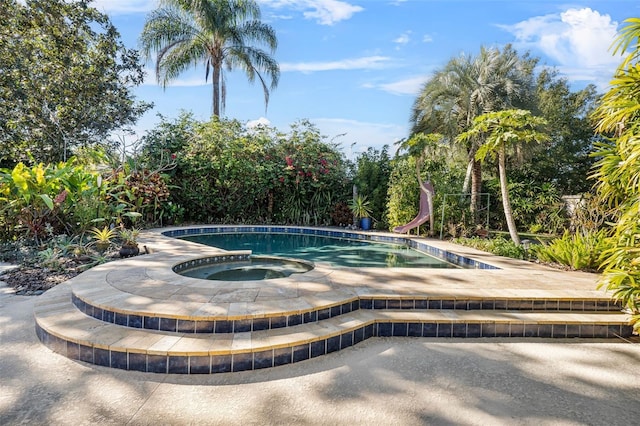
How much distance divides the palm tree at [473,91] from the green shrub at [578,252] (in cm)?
578

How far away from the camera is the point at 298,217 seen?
1238 centimetres

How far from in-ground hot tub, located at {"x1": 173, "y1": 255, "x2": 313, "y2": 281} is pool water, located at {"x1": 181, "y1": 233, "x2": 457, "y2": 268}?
29.5 inches

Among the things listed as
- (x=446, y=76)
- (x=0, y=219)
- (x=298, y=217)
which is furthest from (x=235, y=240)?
(x=446, y=76)

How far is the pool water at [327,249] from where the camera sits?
700 centimetres

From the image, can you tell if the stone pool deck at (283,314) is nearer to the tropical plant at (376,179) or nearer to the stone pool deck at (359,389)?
the stone pool deck at (359,389)

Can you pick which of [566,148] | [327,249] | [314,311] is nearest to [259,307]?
[314,311]

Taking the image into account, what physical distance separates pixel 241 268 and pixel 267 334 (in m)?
3.19

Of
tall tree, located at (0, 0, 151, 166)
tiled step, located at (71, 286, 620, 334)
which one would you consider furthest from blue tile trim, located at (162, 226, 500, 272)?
tall tree, located at (0, 0, 151, 166)

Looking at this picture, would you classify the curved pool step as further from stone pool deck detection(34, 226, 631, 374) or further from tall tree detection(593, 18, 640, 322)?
tall tree detection(593, 18, 640, 322)

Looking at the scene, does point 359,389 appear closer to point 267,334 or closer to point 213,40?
point 267,334

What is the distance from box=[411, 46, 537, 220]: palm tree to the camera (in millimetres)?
11945

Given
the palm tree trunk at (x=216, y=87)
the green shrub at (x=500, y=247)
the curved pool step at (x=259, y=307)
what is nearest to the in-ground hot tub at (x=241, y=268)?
the curved pool step at (x=259, y=307)

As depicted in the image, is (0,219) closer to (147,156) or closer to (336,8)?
(147,156)

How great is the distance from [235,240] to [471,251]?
5882 mm
